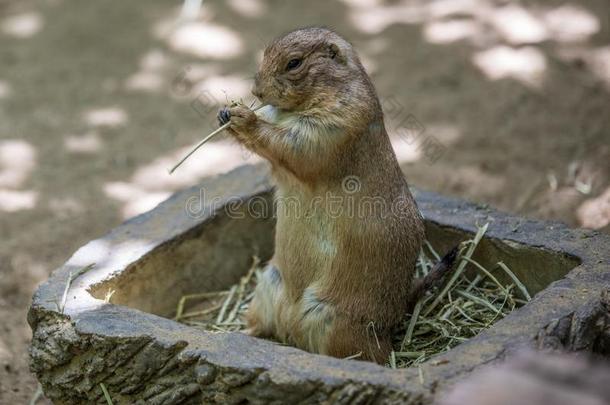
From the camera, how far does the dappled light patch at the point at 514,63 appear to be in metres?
8.06

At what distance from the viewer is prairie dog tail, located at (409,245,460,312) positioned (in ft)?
15.1

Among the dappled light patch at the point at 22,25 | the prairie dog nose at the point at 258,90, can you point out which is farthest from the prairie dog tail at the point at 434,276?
the dappled light patch at the point at 22,25

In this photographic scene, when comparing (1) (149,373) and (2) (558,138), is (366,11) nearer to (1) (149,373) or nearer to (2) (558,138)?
(2) (558,138)

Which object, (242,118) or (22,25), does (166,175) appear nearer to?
(242,118)

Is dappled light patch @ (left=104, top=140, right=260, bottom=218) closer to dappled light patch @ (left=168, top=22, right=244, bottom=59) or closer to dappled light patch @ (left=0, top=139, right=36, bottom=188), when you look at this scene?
dappled light patch @ (left=0, top=139, right=36, bottom=188)

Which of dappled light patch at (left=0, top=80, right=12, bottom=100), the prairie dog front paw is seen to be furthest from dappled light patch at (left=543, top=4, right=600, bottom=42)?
dappled light patch at (left=0, top=80, right=12, bottom=100)

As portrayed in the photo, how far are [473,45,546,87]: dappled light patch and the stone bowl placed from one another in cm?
317

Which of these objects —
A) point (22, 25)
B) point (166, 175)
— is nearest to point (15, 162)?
point (166, 175)

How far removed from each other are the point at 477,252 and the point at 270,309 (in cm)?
118

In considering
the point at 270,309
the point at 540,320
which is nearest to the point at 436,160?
the point at 270,309

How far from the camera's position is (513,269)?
471 cm

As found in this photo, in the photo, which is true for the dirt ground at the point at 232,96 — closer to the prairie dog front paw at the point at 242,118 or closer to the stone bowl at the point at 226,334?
the stone bowl at the point at 226,334

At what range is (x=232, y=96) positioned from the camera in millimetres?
8391

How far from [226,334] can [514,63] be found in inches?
205
